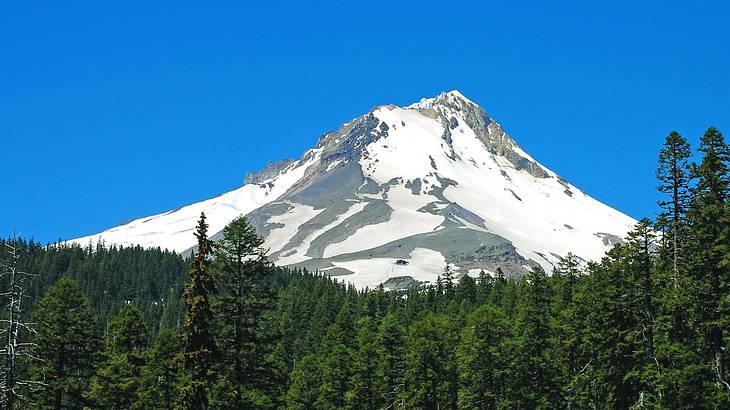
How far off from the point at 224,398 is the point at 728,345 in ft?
81.3

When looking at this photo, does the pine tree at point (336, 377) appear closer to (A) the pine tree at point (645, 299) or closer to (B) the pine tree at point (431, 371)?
(B) the pine tree at point (431, 371)

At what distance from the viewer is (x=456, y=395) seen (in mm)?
86188

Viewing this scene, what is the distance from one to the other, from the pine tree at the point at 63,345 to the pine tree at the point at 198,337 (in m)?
19.1

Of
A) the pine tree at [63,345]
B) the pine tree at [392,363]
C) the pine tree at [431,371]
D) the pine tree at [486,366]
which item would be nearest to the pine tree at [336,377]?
the pine tree at [392,363]

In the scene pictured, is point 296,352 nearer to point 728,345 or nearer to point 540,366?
point 540,366

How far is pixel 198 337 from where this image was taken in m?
41.7

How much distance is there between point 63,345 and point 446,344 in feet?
127

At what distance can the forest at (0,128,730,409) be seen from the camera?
44156 millimetres

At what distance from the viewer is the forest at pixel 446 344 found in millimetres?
44156

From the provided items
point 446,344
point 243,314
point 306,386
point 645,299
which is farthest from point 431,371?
point 243,314

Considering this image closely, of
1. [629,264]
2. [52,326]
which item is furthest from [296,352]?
[629,264]

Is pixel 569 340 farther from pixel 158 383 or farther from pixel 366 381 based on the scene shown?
pixel 158 383

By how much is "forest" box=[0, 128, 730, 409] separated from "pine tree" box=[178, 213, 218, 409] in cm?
7

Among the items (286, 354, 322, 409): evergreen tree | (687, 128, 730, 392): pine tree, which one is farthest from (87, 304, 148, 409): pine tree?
(687, 128, 730, 392): pine tree
